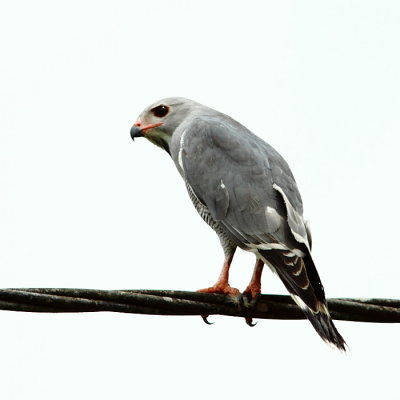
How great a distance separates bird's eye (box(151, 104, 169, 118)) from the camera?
7.79m

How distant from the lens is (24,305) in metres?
4.09

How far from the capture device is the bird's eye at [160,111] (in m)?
7.79

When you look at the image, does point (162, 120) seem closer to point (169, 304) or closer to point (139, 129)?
point (139, 129)

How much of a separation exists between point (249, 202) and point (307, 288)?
1.18 meters

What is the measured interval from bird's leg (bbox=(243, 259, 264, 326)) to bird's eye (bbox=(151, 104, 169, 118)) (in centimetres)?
216

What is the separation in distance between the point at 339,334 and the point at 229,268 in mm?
1406

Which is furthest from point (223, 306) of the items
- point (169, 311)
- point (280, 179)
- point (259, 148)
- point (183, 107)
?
point (183, 107)

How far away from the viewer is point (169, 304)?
14.5 feet

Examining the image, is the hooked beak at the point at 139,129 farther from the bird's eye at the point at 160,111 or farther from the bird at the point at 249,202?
the bird at the point at 249,202

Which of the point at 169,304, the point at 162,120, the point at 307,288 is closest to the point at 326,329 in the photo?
the point at 307,288

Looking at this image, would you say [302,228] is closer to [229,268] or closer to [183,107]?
[229,268]

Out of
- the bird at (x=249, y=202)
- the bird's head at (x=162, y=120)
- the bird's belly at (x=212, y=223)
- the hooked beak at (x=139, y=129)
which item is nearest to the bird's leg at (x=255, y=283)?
the bird at (x=249, y=202)

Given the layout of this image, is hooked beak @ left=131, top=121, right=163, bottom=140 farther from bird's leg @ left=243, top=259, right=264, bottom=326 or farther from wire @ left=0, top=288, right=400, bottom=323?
wire @ left=0, top=288, right=400, bottom=323

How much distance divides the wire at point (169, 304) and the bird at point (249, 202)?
0.18 metres
